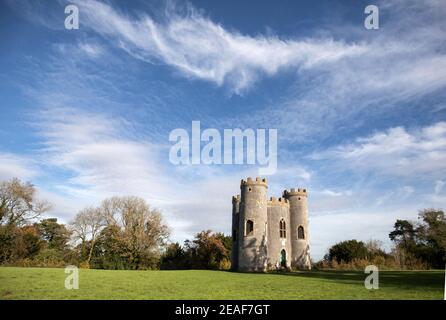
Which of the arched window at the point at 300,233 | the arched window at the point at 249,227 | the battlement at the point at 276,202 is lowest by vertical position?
the arched window at the point at 300,233

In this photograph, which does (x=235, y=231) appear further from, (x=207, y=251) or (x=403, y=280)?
(x=403, y=280)

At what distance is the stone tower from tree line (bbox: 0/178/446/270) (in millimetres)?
10107

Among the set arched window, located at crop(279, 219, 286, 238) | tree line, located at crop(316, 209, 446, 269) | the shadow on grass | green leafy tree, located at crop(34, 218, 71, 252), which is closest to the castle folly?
arched window, located at crop(279, 219, 286, 238)

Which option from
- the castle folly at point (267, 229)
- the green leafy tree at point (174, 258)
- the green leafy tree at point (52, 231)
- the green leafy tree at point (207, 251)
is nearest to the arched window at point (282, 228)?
the castle folly at point (267, 229)

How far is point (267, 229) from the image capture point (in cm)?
3603

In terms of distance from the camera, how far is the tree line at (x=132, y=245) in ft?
126

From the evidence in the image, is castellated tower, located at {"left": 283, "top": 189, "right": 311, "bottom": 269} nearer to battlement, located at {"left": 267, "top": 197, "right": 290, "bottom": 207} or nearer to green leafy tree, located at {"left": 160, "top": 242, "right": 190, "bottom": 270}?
battlement, located at {"left": 267, "top": 197, "right": 290, "bottom": 207}

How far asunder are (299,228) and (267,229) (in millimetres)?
3989

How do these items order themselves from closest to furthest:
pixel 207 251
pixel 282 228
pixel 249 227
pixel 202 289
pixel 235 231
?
1. pixel 202 289
2. pixel 249 227
3. pixel 282 228
4. pixel 235 231
5. pixel 207 251

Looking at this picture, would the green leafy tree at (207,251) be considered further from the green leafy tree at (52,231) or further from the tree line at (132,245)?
the green leafy tree at (52,231)

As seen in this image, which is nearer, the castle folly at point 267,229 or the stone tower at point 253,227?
the stone tower at point 253,227

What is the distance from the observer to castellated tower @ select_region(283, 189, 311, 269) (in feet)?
120

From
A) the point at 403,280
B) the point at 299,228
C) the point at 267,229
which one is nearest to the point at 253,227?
the point at 267,229
